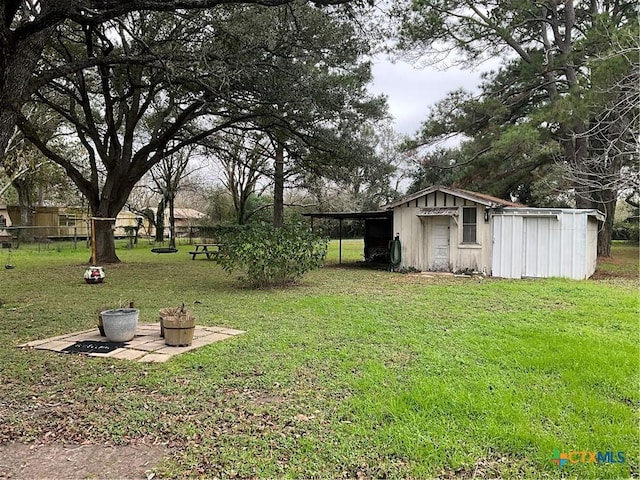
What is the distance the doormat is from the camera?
489cm

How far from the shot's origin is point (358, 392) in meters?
3.63

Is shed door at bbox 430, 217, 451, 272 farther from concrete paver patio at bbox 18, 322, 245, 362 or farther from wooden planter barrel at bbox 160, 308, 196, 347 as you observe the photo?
wooden planter barrel at bbox 160, 308, 196, 347

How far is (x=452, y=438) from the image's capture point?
2.85 m

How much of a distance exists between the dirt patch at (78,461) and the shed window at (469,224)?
10757 mm

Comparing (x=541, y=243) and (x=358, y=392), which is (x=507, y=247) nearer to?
(x=541, y=243)

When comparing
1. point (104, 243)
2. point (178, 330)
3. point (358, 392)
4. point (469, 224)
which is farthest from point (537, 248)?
point (104, 243)

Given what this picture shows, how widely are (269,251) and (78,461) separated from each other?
21.7 ft

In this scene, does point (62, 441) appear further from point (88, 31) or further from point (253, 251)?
point (88, 31)

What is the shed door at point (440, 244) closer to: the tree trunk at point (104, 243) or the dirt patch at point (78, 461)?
the tree trunk at point (104, 243)

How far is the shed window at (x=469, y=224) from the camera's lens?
1212cm

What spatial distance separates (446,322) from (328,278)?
5590mm

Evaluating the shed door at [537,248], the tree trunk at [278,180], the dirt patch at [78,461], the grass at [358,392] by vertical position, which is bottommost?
the dirt patch at [78,461]

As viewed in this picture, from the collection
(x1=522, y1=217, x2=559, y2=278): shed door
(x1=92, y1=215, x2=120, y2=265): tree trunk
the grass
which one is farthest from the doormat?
(x1=92, y1=215, x2=120, y2=265): tree trunk

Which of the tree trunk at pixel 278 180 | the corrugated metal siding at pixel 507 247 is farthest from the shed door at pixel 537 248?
the tree trunk at pixel 278 180
